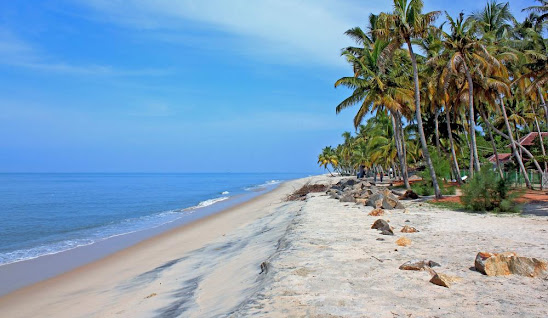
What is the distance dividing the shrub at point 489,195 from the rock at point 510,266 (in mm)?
8787

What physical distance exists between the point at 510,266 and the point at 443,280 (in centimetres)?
139

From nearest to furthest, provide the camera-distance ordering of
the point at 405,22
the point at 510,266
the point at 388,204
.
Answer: the point at 510,266
the point at 388,204
the point at 405,22

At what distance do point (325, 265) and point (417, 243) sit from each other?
2.93 m

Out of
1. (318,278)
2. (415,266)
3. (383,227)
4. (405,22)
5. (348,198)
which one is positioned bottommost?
(318,278)

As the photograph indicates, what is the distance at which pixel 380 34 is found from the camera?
758 inches

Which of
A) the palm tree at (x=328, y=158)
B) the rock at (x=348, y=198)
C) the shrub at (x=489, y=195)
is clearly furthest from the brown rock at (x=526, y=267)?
the palm tree at (x=328, y=158)

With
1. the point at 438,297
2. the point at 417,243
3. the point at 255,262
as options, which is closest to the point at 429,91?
the point at 417,243

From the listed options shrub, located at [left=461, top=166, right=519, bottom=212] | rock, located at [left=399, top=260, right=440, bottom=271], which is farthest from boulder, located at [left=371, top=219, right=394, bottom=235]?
shrub, located at [left=461, top=166, right=519, bottom=212]

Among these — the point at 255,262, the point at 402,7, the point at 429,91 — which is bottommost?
the point at 255,262

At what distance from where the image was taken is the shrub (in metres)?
13.9

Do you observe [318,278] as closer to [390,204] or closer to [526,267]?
[526,267]

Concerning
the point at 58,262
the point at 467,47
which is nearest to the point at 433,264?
the point at 58,262

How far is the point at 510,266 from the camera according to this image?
595 centimetres

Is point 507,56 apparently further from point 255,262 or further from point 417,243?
point 255,262
